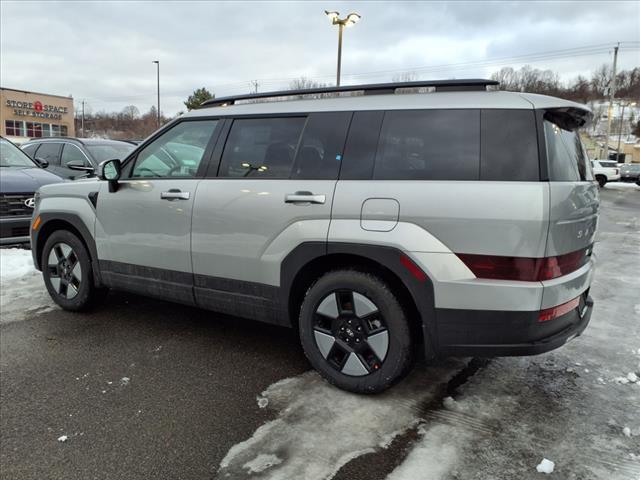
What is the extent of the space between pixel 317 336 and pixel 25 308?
11.1 ft

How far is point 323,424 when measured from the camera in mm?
2816

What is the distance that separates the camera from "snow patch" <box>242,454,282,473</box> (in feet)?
7.90

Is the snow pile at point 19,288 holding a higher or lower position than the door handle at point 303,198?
lower

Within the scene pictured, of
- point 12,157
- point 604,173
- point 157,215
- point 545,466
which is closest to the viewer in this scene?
point 545,466

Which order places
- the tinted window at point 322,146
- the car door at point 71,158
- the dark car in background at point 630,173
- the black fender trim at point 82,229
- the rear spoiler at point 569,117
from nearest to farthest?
the rear spoiler at point 569,117 → the tinted window at point 322,146 → the black fender trim at point 82,229 → the car door at point 71,158 → the dark car in background at point 630,173

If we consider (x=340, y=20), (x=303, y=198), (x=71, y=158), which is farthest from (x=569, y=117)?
(x=340, y=20)

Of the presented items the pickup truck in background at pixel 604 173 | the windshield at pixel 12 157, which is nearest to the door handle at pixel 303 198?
the windshield at pixel 12 157

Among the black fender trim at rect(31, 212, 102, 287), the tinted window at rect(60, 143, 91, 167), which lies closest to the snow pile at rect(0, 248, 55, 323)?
the black fender trim at rect(31, 212, 102, 287)

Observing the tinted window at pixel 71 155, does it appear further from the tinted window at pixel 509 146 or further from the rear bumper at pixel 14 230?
the tinted window at pixel 509 146

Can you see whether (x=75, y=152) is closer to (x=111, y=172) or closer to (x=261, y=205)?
(x=111, y=172)

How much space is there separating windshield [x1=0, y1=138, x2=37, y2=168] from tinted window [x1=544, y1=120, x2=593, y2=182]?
7948mm

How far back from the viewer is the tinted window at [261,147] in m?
3.36

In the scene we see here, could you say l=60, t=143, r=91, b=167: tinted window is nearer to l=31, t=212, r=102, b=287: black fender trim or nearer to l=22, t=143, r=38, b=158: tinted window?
l=22, t=143, r=38, b=158: tinted window

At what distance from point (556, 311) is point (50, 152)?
10109 millimetres
